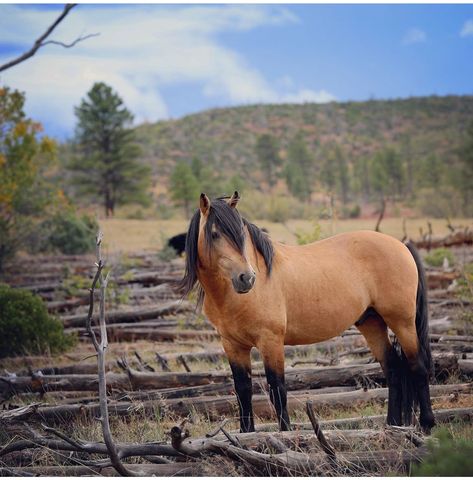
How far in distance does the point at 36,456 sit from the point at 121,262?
1104cm

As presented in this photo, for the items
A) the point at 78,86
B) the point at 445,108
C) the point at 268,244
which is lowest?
the point at 268,244

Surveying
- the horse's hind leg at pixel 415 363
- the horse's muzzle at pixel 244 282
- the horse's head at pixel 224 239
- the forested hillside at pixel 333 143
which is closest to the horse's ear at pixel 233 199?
the horse's head at pixel 224 239

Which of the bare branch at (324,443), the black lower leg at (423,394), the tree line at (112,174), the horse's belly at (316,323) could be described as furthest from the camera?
the tree line at (112,174)

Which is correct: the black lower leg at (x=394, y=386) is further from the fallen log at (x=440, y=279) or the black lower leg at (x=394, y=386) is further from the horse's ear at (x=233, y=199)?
the fallen log at (x=440, y=279)

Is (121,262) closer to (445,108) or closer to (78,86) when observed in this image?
(78,86)

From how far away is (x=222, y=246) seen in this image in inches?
195

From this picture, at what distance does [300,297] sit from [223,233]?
1.01m

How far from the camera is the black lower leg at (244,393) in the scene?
17.6ft

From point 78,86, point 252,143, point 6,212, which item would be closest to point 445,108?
point 252,143

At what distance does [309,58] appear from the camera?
37.7 ft

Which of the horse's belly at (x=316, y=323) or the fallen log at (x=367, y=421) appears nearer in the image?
the horse's belly at (x=316, y=323)

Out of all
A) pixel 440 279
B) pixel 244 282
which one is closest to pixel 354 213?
pixel 440 279

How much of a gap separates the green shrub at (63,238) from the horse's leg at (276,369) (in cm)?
1725

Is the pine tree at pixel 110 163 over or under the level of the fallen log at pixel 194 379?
over
